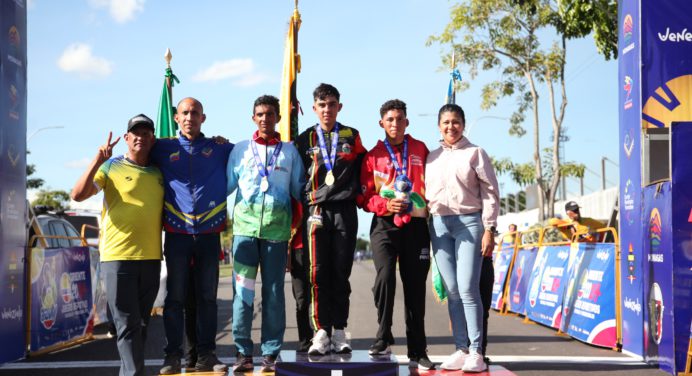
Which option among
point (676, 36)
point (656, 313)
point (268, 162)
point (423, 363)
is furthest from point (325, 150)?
point (676, 36)

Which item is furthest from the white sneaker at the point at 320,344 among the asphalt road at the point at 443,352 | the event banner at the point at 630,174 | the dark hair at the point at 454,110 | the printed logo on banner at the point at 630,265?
the printed logo on banner at the point at 630,265

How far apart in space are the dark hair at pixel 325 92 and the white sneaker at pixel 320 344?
1.98 metres

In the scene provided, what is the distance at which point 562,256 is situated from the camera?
11859 millimetres

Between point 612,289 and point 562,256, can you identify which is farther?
point 562,256

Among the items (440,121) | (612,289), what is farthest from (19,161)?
(612,289)

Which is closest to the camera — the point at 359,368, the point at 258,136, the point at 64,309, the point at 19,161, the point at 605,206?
the point at 359,368

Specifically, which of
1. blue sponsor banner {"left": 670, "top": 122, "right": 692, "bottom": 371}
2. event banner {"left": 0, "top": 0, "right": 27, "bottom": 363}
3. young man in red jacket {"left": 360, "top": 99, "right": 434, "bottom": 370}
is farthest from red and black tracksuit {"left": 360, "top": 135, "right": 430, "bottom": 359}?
event banner {"left": 0, "top": 0, "right": 27, "bottom": 363}

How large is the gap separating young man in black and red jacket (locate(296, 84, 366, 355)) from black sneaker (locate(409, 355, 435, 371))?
646mm

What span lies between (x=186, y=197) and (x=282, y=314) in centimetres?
125

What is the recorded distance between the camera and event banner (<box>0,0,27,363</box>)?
8.61 metres

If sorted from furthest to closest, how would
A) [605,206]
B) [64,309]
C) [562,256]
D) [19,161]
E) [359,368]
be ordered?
[605,206] → [562,256] → [64,309] → [19,161] → [359,368]

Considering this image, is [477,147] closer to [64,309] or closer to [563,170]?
[64,309]

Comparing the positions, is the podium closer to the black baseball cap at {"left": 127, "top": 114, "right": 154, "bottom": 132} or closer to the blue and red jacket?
the blue and red jacket

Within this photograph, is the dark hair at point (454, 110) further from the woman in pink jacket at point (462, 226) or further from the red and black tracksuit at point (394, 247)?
the red and black tracksuit at point (394, 247)
